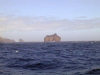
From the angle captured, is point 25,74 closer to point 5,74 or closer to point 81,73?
point 5,74

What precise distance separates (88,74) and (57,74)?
9.33ft

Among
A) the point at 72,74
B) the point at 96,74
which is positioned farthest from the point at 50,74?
the point at 96,74

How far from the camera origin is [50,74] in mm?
17078

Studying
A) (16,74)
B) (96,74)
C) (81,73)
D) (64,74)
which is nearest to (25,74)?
(16,74)

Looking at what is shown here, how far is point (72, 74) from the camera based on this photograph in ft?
55.6

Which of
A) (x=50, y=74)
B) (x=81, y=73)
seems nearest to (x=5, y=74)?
(x=50, y=74)

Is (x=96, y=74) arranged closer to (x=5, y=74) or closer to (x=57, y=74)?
(x=57, y=74)

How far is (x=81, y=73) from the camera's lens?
17344mm

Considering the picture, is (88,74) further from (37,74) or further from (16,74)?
(16,74)


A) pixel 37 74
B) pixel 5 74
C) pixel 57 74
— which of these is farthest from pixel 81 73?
pixel 5 74

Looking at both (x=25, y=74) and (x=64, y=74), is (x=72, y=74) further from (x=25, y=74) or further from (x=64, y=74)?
(x=25, y=74)

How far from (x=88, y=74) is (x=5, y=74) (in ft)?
25.0

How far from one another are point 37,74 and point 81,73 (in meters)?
4.16

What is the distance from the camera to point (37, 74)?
1727cm
